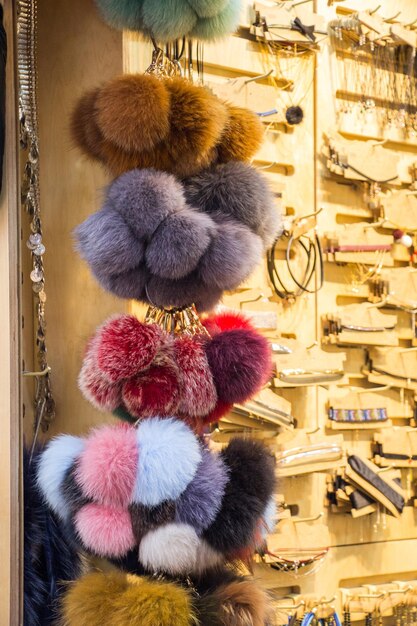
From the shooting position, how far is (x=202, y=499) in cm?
205

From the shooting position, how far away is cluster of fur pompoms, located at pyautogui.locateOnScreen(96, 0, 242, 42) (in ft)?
7.42

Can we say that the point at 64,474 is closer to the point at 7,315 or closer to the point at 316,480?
the point at 7,315

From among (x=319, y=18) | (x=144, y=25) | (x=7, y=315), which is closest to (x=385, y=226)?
(x=319, y=18)

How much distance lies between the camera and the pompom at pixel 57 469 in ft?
7.04

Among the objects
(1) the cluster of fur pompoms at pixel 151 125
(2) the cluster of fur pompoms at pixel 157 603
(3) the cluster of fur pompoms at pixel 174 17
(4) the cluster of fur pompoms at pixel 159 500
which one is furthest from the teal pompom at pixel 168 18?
(2) the cluster of fur pompoms at pixel 157 603

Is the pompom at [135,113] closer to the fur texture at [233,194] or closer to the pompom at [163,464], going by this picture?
the fur texture at [233,194]

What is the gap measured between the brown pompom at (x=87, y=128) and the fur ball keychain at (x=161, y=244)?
110mm

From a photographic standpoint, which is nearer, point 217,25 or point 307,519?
point 217,25

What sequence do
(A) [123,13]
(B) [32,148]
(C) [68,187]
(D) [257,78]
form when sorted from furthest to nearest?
(D) [257,78]
(C) [68,187]
(B) [32,148]
(A) [123,13]

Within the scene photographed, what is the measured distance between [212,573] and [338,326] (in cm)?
140

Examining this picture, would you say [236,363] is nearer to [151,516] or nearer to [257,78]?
[151,516]

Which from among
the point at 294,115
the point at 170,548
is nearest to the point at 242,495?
the point at 170,548

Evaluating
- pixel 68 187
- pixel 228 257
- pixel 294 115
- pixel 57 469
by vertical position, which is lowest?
pixel 57 469

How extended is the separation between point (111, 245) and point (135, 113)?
30 cm
